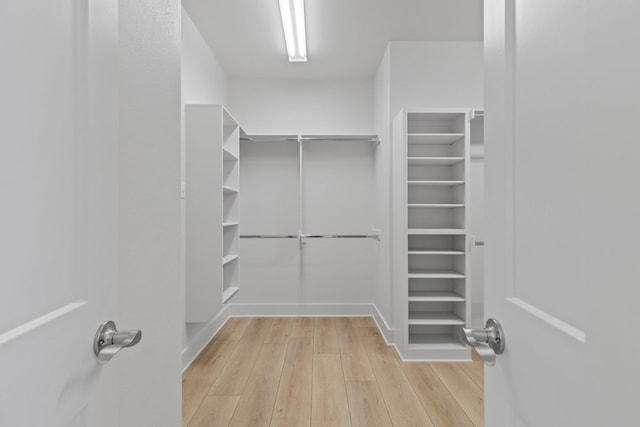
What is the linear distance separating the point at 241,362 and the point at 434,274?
1.67 meters

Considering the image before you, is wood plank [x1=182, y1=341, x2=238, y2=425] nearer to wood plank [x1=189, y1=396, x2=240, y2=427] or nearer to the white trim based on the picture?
Answer: wood plank [x1=189, y1=396, x2=240, y2=427]

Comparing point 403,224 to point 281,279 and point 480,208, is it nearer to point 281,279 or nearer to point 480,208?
point 480,208

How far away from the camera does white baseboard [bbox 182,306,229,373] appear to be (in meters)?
2.77

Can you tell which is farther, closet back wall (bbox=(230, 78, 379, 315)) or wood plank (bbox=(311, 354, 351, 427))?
closet back wall (bbox=(230, 78, 379, 315))

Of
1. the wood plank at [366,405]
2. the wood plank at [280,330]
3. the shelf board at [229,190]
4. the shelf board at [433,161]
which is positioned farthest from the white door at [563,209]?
the wood plank at [280,330]

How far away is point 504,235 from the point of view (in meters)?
0.71

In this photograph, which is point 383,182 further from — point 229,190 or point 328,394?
point 328,394

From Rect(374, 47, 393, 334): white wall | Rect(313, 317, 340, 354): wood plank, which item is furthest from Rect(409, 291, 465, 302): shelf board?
Rect(313, 317, 340, 354): wood plank

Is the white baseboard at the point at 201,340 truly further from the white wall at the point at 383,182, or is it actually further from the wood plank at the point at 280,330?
the white wall at the point at 383,182

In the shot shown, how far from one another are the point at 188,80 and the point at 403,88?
183 centimetres

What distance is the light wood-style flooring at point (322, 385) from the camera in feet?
6.74

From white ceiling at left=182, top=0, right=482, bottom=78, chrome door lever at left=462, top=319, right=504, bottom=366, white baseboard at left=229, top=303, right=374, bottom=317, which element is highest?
white ceiling at left=182, top=0, right=482, bottom=78

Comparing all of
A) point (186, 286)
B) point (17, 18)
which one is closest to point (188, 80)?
point (186, 286)

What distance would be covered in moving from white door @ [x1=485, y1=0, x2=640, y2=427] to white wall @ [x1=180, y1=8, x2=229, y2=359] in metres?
2.19
